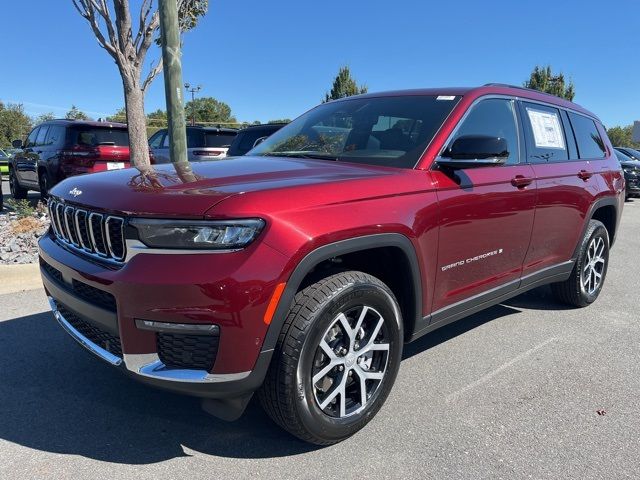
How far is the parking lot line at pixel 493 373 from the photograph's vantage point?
3212 mm

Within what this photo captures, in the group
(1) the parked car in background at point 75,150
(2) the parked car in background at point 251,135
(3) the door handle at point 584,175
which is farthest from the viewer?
(2) the parked car in background at point 251,135

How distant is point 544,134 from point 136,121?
6678 millimetres

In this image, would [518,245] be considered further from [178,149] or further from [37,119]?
[37,119]

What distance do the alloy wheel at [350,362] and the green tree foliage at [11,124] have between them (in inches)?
2181

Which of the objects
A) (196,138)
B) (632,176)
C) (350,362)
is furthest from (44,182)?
(632,176)

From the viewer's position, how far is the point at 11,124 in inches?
1978

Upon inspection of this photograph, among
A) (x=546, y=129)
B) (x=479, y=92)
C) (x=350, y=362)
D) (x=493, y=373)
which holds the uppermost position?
(x=479, y=92)

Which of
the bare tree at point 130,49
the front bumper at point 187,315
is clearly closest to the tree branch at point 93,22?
the bare tree at point 130,49

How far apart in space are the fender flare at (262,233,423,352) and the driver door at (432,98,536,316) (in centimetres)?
24

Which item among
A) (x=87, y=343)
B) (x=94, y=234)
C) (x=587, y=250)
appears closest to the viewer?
(x=94, y=234)

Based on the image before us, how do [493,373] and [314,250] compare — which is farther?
[493,373]

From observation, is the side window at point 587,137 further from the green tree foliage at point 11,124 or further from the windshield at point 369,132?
the green tree foliage at point 11,124

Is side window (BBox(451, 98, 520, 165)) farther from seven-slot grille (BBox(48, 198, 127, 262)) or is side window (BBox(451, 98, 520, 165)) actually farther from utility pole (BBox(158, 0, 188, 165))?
utility pole (BBox(158, 0, 188, 165))

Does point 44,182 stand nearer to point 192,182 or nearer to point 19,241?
point 19,241
